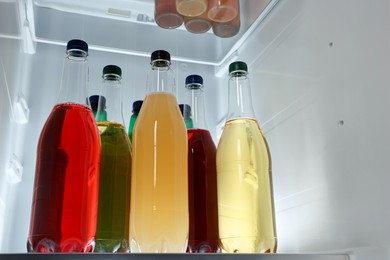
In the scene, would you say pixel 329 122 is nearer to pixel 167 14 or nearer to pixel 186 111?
pixel 186 111

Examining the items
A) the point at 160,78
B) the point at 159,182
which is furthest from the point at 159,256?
the point at 160,78

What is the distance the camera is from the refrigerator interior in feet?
1.98

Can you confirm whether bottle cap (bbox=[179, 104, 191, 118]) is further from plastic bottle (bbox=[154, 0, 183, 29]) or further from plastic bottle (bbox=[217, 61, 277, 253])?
plastic bottle (bbox=[154, 0, 183, 29])

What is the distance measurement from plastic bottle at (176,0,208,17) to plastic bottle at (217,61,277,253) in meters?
0.24

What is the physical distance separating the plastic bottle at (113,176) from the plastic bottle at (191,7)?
27 centimetres

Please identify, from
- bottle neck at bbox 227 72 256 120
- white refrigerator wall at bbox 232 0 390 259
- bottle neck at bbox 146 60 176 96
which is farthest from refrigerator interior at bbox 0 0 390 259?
bottle neck at bbox 146 60 176 96

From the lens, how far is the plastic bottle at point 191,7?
2.94ft

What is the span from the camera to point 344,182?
645mm

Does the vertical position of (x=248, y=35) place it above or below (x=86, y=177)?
above

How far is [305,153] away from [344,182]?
0.12 metres

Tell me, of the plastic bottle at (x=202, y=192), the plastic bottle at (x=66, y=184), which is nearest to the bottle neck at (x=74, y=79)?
the plastic bottle at (x=66, y=184)

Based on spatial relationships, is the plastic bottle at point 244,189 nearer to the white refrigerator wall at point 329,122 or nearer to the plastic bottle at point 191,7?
the white refrigerator wall at point 329,122

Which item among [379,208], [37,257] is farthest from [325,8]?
[37,257]

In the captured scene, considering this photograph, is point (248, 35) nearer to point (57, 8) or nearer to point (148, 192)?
point (57, 8)
